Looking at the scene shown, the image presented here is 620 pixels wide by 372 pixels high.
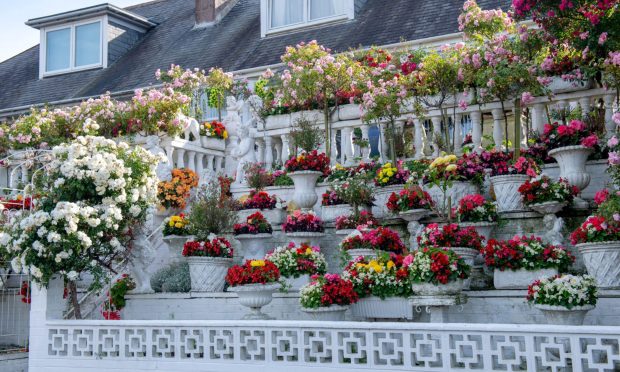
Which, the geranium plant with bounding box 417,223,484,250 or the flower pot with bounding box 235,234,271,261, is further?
the flower pot with bounding box 235,234,271,261

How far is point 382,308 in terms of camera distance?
7.72 meters

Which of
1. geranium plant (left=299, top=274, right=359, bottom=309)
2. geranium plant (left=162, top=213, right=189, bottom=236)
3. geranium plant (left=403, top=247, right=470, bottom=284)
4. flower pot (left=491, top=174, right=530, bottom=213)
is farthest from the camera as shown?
geranium plant (left=162, top=213, right=189, bottom=236)

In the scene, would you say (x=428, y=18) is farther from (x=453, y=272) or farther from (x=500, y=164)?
(x=453, y=272)

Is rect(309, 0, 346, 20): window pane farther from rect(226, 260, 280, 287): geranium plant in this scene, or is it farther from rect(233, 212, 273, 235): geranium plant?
rect(226, 260, 280, 287): geranium plant

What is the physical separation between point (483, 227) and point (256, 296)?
2631 mm

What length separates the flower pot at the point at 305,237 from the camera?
955 centimetres

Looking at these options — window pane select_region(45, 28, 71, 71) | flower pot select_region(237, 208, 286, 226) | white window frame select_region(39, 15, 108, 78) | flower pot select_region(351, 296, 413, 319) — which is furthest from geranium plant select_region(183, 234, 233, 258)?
window pane select_region(45, 28, 71, 71)

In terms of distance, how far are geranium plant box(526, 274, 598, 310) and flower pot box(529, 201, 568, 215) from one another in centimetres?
143

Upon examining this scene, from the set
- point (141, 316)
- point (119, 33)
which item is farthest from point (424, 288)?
point (119, 33)

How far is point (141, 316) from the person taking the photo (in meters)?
9.65

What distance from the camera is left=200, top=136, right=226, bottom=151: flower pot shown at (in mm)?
12727

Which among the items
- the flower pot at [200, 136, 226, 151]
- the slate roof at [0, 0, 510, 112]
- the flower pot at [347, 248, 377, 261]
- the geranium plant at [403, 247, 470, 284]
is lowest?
the geranium plant at [403, 247, 470, 284]

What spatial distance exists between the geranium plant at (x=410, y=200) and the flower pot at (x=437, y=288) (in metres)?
1.68

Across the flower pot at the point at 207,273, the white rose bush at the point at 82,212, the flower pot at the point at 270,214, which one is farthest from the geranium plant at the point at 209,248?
the flower pot at the point at 270,214
